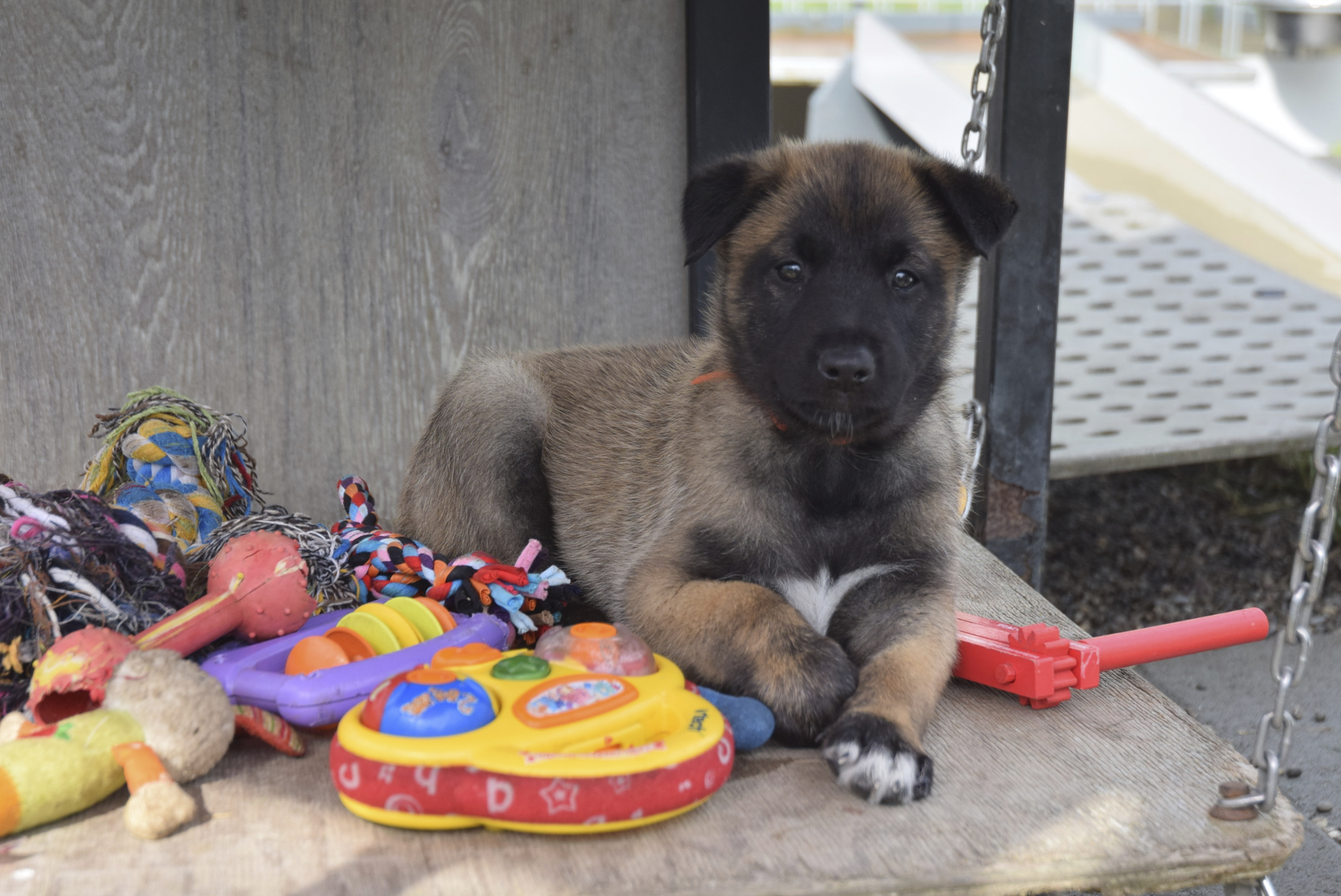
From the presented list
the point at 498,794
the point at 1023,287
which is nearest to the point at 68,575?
the point at 498,794

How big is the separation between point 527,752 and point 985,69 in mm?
2176

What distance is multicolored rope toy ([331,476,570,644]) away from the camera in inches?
114

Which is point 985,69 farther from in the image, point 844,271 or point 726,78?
point 726,78

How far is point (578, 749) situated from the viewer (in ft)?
6.67

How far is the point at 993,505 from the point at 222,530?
2.72 metres

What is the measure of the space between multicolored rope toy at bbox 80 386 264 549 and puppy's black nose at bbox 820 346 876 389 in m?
1.62

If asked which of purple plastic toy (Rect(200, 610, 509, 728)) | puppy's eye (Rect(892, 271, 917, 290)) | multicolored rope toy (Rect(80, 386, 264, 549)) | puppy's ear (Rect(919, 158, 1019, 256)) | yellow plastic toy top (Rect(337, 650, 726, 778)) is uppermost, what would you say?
puppy's ear (Rect(919, 158, 1019, 256))

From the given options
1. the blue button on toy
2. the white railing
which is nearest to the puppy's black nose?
the blue button on toy

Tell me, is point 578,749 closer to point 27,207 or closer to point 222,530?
point 222,530

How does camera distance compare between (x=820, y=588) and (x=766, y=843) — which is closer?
(x=766, y=843)

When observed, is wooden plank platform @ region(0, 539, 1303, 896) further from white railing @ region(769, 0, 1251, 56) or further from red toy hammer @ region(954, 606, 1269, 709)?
white railing @ region(769, 0, 1251, 56)

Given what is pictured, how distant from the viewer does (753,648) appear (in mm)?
2443

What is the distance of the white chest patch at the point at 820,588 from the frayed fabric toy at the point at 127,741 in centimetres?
113

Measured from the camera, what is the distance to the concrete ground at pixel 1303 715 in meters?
3.21
